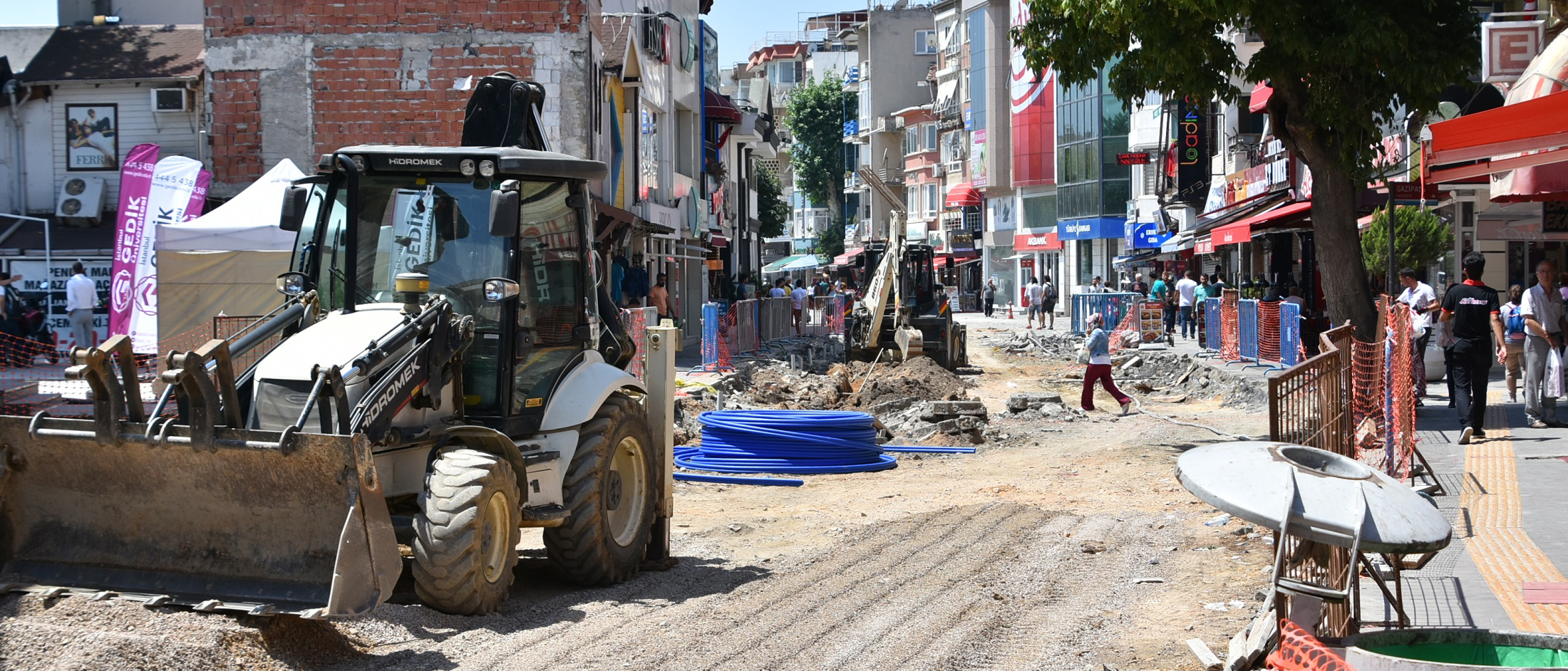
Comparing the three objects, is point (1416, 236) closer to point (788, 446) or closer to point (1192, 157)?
point (788, 446)

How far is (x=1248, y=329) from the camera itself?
24297 millimetres

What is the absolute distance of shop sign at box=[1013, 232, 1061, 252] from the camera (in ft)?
214

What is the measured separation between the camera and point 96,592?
20.3ft

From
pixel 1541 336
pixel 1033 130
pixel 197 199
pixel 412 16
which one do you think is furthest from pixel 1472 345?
pixel 1033 130

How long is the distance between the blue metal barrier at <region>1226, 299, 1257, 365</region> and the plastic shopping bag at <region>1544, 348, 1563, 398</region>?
10.2 metres

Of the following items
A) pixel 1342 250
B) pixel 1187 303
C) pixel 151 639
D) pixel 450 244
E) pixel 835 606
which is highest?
pixel 1342 250

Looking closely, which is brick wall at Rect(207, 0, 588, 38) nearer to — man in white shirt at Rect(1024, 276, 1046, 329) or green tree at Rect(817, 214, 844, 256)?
man in white shirt at Rect(1024, 276, 1046, 329)

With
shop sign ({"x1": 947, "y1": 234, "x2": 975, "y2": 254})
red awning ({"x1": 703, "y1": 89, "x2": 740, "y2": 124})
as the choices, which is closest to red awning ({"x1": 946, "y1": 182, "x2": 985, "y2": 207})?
shop sign ({"x1": 947, "y1": 234, "x2": 975, "y2": 254})

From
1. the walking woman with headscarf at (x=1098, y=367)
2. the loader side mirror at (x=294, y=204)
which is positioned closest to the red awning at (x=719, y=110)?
the walking woman with headscarf at (x=1098, y=367)

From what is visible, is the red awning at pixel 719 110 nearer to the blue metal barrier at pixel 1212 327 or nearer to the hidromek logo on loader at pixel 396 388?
the blue metal barrier at pixel 1212 327

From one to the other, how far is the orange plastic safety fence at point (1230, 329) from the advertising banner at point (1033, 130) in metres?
39.5

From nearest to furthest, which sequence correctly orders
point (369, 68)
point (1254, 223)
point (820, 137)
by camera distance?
point (369, 68)
point (1254, 223)
point (820, 137)

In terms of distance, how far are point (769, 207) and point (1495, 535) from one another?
68.5 m

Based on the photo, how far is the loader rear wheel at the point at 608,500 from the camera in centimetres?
785
